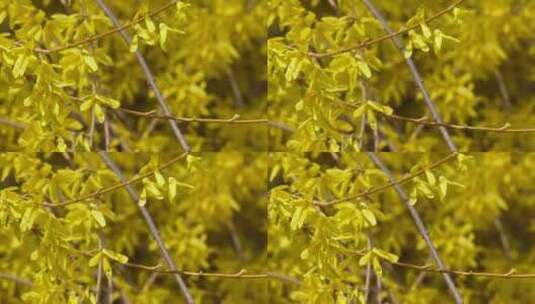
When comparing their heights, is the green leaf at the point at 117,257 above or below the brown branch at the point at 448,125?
below

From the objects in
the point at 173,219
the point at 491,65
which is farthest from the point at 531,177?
the point at 173,219

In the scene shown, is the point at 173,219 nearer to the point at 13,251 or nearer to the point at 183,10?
the point at 13,251

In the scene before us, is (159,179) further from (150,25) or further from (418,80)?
(418,80)

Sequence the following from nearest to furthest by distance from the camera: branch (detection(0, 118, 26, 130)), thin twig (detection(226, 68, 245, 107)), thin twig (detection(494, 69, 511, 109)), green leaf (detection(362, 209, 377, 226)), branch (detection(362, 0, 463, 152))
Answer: green leaf (detection(362, 209, 377, 226)) < branch (detection(362, 0, 463, 152)) < branch (detection(0, 118, 26, 130)) < thin twig (detection(226, 68, 245, 107)) < thin twig (detection(494, 69, 511, 109))

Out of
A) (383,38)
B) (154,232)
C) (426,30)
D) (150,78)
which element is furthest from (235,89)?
(426,30)

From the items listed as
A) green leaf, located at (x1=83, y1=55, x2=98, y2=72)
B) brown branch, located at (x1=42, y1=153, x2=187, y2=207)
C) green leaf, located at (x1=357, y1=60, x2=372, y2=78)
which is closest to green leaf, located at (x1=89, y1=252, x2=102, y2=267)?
brown branch, located at (x1=42, y1=153, x2=187, y2=207)

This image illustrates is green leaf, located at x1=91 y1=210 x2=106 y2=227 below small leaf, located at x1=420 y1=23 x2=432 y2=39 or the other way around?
below

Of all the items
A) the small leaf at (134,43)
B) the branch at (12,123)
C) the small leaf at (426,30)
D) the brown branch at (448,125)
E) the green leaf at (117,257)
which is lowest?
the green leaf at (117,257)

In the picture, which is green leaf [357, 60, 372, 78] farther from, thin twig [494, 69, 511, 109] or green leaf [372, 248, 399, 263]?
thin twig [494, 69, 511, 109]

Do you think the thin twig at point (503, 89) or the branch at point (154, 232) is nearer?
the branch at point (154, 232)

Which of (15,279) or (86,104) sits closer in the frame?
(86,104)

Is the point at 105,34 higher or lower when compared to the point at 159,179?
higher

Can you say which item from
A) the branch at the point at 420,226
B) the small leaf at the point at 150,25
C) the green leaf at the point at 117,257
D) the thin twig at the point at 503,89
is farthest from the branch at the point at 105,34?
the thin twig at the point at 503,89

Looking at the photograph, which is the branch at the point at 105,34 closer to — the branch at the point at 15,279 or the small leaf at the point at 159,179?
the small leaf at the point at 159,179
